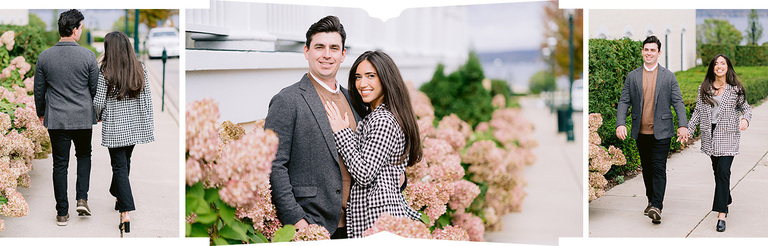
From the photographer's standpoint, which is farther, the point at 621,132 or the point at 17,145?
the point at 17,145

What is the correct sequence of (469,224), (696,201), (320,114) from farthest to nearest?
(469,224)
(696,201)
(320,114)

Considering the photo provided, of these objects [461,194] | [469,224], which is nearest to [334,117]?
[461,194]

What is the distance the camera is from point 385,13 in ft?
10.9

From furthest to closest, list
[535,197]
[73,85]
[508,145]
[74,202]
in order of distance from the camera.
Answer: [535,197], [508,145], [74,202], [73,85]

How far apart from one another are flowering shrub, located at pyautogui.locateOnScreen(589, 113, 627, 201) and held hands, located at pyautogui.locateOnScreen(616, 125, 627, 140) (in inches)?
5.3

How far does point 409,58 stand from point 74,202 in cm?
282

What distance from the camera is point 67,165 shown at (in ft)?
10.9

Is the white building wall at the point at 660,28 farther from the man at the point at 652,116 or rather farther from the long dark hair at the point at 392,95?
the long dark hair at the point at 392,95

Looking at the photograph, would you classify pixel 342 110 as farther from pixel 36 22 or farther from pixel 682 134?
pixel 36 22

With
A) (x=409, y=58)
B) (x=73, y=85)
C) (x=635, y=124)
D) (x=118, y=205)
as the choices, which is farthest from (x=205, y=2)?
(x=409, y=58)

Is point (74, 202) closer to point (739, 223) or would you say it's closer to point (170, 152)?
point (170, 152)

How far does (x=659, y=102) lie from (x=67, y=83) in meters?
2.82

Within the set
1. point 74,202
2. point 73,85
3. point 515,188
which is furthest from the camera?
point 515,188

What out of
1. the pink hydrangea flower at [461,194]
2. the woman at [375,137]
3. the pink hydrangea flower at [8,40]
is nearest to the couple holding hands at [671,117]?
the pink hydrangea flower at [461,194]
